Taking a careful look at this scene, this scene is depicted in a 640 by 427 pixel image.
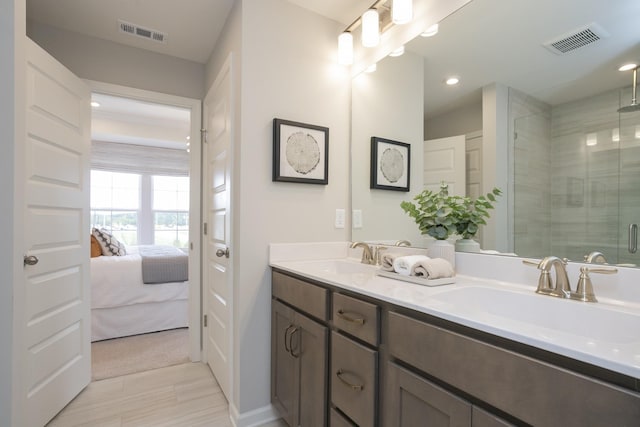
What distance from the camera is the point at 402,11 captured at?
1.61m

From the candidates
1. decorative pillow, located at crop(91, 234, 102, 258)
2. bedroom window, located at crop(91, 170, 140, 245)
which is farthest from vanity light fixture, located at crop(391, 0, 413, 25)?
bedroom window, located at crop(91, 170, 140, 245)

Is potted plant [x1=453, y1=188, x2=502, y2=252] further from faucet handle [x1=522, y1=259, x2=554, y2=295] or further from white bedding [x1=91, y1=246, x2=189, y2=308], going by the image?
white bedding [x1=91, y1=246, x2=189, y2=308]

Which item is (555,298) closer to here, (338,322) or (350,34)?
(338,322)

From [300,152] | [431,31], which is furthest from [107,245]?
[431,31]

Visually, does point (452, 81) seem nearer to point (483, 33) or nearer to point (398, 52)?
point (483, 33)

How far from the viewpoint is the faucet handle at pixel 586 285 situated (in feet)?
3.23

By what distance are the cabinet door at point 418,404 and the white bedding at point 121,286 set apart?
112 inches

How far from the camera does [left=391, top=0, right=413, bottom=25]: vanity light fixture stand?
161 centimetres

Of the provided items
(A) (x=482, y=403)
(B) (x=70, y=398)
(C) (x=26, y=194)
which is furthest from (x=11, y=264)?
(A) (x=482, y=403)

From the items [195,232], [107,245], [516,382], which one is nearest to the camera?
[516,382]

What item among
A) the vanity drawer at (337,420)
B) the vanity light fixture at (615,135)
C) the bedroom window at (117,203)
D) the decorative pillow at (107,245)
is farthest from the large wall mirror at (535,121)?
the bedroom window at (117,203)

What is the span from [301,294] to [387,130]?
3.59 feet

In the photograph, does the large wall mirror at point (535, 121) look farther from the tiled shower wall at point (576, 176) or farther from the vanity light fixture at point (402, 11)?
the vanity light fixture at point (402, 11)

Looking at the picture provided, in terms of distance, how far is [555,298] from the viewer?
1.02 meters
